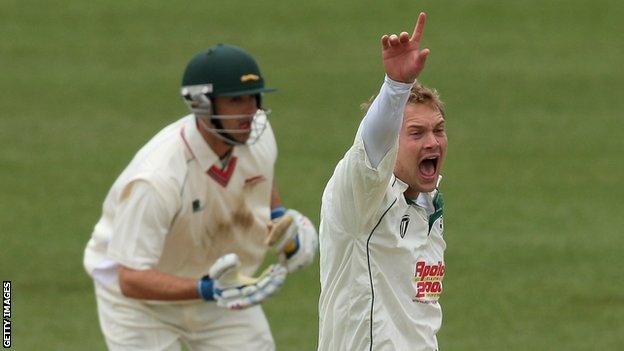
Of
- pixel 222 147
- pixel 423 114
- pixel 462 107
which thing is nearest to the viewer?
pixel 423 114

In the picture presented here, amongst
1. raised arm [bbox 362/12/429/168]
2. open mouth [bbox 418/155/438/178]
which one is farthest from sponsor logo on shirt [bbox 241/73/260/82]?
raised arm [bbox 362/12/429/168]

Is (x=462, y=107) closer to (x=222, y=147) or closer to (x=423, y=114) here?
(x=222, y=147)

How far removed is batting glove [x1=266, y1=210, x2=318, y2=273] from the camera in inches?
345

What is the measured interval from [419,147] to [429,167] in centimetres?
10

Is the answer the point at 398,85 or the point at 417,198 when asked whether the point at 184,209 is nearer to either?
the point at 417,198

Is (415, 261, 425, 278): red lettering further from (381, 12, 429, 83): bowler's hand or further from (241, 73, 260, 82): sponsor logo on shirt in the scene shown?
(241, 73, 260, 82): sponsor logo on shirt

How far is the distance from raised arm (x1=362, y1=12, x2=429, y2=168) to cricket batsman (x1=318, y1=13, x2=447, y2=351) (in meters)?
0.22

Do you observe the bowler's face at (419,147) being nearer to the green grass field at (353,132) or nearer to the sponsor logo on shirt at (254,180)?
the sponsor logo on shirt at (254,180)

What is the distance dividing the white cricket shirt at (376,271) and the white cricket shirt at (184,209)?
1.77 m

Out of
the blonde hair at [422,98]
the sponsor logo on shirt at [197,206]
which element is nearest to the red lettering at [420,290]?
the blonde hair at [422,98]

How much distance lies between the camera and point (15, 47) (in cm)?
2345

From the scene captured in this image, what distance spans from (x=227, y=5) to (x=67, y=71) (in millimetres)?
3791

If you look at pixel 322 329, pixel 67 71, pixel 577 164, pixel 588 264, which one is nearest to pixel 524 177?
pixel 577 164

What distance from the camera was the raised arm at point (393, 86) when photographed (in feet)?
20.6
